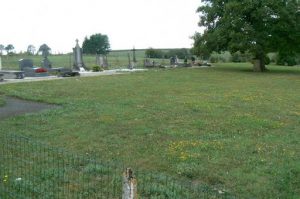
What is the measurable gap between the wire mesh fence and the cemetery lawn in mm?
595

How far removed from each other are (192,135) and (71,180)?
167 inches

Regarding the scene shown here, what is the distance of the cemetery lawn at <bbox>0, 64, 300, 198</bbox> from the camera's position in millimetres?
7242

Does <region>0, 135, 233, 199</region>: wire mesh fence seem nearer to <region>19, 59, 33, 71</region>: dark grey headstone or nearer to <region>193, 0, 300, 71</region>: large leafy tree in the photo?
<region>19, 59, 33, 71</region>: dark grey headstone

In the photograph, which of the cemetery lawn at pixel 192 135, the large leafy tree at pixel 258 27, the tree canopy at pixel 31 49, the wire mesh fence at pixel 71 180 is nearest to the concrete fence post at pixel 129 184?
the wire mesh fence at pixel 71 180

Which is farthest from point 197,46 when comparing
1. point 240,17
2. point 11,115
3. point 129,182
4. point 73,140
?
point 129,182

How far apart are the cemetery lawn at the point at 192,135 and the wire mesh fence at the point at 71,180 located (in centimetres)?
60

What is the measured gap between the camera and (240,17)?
129ft

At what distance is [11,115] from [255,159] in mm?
8473

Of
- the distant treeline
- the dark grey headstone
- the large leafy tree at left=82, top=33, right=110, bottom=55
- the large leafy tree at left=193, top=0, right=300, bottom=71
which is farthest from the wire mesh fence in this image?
the large leafy tree at left=82, top=33, right=110, bottom=55

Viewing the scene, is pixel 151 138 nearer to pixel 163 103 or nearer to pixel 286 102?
pixel 163 103

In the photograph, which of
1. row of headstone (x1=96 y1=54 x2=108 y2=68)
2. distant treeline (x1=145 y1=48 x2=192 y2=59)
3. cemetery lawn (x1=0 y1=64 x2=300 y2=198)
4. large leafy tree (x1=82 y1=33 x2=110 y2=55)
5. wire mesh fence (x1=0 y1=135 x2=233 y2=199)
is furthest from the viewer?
large leafy tree (x1=82 y1=33 x2=110 y2=55)

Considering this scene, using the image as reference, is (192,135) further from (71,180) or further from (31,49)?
(31,49)

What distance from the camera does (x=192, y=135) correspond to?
10.3 metres

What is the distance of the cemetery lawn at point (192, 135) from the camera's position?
724cm
